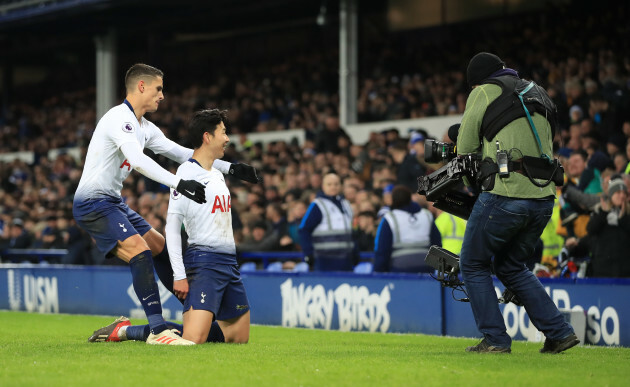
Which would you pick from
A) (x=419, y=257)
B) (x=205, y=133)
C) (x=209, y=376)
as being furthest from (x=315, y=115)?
(x=209, y=376)

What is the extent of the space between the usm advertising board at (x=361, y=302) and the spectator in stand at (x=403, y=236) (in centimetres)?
36

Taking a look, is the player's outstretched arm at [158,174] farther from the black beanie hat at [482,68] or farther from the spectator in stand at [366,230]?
the spectator in stand at [366,230]

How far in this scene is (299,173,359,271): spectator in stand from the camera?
1273 centimetres

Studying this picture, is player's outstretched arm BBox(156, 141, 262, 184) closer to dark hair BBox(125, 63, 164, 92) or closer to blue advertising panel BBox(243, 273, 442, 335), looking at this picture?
dark hair BBox(125, 63, 164, 92)

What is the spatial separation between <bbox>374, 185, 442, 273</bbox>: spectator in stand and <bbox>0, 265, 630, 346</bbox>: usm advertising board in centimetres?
36

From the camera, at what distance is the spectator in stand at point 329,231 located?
12.7 meters

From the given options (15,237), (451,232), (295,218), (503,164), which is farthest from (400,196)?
(15,237)

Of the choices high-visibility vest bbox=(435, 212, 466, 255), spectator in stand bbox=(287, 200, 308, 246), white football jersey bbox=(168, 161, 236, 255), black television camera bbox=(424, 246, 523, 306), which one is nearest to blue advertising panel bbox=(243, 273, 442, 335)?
high-visibility vest bbox=(435, 212, 466, 255)

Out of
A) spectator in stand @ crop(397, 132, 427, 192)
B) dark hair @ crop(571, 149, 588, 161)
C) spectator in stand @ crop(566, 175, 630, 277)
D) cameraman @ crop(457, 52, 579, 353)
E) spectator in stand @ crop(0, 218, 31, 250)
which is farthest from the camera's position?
spectator in stand @ crop(0, 218, 31, 250)

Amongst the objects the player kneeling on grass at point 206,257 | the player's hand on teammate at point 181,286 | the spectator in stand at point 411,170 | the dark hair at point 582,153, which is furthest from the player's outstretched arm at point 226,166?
the spectator in stand at point 411,170

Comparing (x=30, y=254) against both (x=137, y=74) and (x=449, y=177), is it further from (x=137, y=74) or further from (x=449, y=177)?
(x=449, y=177)

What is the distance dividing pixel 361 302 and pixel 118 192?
4.23 meters

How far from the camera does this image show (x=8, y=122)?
3453cm

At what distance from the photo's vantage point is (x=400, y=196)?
11617 millimetres
